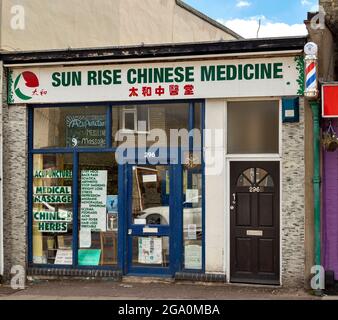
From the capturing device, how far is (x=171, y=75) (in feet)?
33.0

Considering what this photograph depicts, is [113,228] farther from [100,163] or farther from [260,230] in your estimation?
[260,230]

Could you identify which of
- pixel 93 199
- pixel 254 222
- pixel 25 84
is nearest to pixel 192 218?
pixel 254 222

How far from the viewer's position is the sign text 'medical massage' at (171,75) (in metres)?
9.66

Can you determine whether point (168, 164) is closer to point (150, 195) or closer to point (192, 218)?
point (150, 195)

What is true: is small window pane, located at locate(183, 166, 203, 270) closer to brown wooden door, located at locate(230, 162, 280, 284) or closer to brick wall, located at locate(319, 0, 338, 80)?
brown wooden door, located at locate(230, 162, 280, 284)

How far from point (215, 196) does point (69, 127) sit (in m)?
3.25

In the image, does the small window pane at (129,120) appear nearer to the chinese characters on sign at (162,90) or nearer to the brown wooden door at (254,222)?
the chinese characters on sign at (162,90)

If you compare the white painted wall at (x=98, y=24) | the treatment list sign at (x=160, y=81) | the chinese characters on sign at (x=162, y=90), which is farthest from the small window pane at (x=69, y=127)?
the white painted wall at (x=98, y=24)

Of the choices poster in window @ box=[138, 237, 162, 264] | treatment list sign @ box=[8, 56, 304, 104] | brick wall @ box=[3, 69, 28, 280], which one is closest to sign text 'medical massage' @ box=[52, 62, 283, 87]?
treatment list sign @ box=[8, 56, 304, 104]

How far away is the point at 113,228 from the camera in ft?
34.5

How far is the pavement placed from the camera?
9.01 meters

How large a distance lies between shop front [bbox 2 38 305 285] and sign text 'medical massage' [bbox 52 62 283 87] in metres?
0.02

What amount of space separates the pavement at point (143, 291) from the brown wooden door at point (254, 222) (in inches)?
12.6

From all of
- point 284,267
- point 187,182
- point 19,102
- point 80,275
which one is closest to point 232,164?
point 187,182
